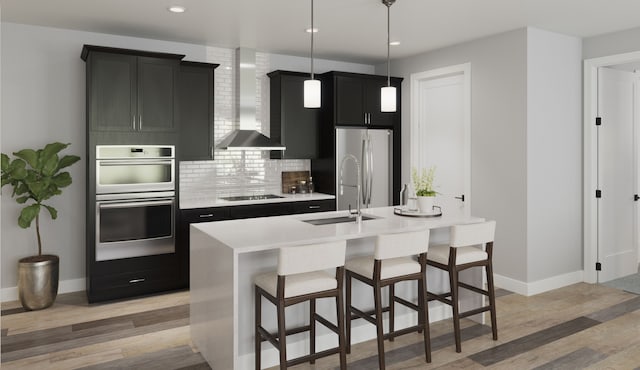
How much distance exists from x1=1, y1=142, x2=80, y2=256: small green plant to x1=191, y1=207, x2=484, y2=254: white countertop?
182 centimetres

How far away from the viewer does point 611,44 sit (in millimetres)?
4996

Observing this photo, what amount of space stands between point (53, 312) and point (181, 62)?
2.77 meters

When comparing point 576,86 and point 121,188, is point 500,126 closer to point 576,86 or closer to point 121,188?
point 576,86

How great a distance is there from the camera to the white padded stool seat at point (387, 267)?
321 centimetres

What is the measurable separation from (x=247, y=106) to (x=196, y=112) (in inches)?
26.1

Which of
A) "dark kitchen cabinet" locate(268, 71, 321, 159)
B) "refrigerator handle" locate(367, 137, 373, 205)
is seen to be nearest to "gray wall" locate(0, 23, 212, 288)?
"dark kitchen cabinet" locate(268, 71, 321, 159)

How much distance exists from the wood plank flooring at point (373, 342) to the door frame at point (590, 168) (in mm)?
624

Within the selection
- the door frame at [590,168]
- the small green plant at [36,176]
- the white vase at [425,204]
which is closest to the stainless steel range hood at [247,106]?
the small green plant at [36,176]

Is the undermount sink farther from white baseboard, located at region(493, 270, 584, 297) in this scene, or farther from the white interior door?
the white interior door

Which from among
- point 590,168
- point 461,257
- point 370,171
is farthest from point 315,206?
point 590,168

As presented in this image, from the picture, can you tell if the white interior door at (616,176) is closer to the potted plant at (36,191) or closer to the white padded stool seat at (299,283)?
the white padded stool seat at (299,283)

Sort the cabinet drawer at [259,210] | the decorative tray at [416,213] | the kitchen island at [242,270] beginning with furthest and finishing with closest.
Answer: the cabinet drawer at [259,210] → the decorative tray at [416,213] → the kitchen island at [242,270]

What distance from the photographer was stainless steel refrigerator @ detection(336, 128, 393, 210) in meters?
5.99

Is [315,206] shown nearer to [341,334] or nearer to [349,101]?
[349,101]
